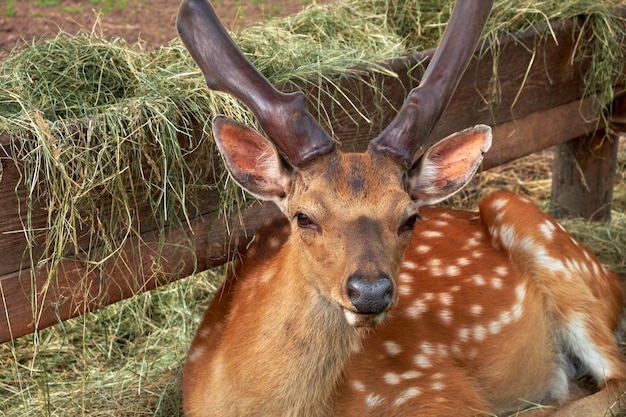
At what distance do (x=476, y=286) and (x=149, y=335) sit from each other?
171 centimetres

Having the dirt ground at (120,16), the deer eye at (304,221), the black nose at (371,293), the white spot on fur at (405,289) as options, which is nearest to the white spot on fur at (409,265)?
the white spot on fur at (405,289)

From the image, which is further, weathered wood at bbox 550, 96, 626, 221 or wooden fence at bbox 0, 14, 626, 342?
weathered wood at bbox 550, 96, 626, 221

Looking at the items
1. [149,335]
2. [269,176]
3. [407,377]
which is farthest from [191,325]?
[269,176]

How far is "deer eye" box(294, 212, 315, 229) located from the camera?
3412mm

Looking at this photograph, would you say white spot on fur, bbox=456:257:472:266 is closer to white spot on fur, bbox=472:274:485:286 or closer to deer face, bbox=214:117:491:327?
white spot on fur, bbox=472:274:485:286

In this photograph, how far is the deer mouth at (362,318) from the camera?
3.23 metres

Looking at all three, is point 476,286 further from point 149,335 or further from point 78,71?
point 78,71

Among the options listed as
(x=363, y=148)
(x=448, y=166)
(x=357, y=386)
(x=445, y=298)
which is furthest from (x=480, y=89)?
(x=357, y=386)

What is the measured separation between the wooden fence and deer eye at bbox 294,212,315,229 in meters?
0.76

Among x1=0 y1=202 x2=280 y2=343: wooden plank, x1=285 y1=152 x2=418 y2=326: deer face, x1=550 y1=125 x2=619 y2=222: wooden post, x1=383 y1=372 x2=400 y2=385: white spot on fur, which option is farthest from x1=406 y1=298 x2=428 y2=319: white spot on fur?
x1=550 y1=125 x2=619 y2=222: wooden post

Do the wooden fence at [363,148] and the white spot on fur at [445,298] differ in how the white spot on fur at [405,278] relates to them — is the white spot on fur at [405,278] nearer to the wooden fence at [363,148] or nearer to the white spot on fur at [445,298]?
the white spot on fur at [445,298]

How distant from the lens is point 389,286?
312 cm

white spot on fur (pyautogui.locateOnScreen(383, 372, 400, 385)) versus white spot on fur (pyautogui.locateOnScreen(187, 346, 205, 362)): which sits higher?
white spot on fur (pyautogui.locateOnScreen(187, 346, 205, 362))

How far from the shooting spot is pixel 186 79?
4.20m
